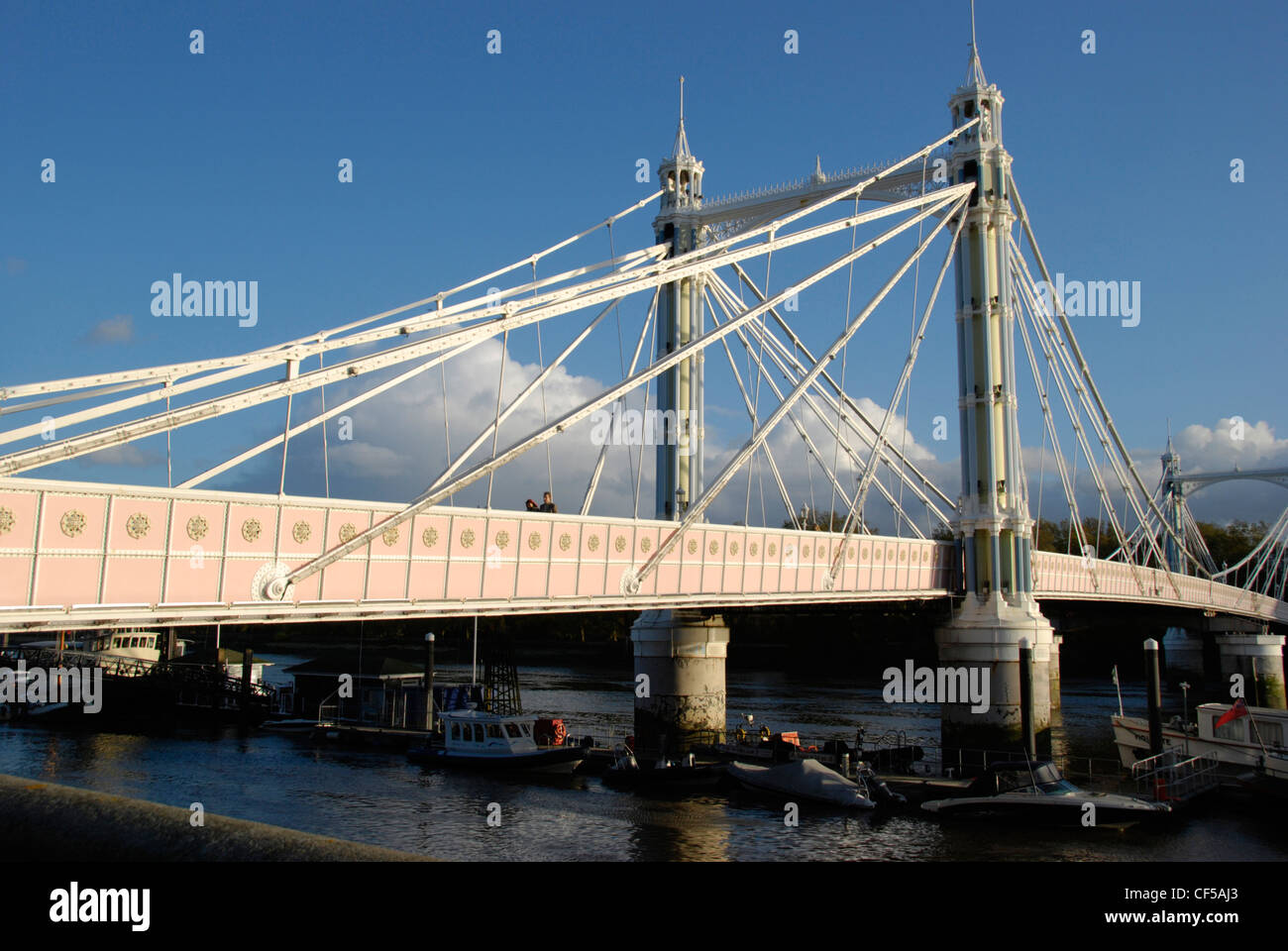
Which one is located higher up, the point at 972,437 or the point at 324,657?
the point at 972,437

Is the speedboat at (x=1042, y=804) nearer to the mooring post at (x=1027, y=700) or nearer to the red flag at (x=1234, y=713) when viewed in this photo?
the mooring post at (x=1027, y=700)

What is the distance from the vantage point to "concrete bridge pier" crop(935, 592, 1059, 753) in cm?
3469

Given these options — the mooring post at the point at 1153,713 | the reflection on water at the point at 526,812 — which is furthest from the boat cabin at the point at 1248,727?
the reflection on water at the point at 526,812

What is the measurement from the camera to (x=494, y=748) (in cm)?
3550

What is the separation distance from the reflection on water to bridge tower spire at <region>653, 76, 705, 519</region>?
1191 cm

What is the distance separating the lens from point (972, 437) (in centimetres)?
3766

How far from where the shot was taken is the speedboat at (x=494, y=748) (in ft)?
112

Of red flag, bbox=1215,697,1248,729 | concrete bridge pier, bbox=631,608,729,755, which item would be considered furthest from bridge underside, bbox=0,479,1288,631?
red flag, bbox=1215,697,1248,729

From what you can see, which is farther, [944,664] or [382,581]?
[944,664]

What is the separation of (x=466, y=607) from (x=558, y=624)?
→ 4050 inches

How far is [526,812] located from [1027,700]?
16.5m

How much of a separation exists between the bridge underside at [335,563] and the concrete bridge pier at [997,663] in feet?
23.2
